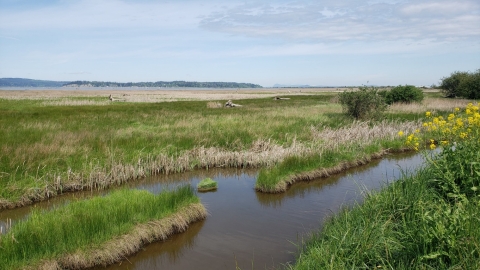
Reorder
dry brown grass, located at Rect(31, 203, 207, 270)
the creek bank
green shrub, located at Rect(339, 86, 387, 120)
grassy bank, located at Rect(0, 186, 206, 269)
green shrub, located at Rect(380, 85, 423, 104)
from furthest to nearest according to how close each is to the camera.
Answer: green shrub, located at Rect(380, 85, 423, 104) → green shrub, located at Rect(339, 86, 387, 120) → the creek bank → dry brown grass, located at Rect(31, 203, 207, 270) → grassy bank, located at Rect(0, 186, 206, 269)

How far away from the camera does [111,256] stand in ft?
27.7

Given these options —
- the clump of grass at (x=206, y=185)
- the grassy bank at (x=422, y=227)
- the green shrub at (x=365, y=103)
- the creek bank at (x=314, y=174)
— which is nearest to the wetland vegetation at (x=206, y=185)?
the clump of grass at (x=206, y=185)

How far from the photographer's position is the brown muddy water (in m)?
8.76

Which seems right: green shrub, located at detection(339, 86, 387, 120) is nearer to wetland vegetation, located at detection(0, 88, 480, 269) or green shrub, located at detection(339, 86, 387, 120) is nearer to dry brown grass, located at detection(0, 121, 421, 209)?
wetland vegetation, located at detection(0, 88, 480, 269)

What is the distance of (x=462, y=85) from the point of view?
189 feet

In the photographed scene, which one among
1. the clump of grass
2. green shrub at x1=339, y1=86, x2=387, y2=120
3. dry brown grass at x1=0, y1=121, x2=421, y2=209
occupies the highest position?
green shrub at x1=339, y1=86, x2=387, y2=120

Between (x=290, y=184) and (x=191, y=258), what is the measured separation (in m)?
7.22

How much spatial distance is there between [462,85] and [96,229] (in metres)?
63.2

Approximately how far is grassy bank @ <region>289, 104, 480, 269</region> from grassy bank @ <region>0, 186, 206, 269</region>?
412cm

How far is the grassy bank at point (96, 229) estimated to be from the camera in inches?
306

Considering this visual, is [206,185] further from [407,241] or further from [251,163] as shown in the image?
[407,241]

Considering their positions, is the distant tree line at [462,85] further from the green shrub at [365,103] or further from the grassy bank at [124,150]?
the grassy bank at [124,150]

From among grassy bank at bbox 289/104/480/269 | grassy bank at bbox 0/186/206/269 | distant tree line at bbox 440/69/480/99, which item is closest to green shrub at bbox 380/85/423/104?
distant tree line at bbox 440/69/480/99

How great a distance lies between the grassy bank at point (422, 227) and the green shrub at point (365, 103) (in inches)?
782
